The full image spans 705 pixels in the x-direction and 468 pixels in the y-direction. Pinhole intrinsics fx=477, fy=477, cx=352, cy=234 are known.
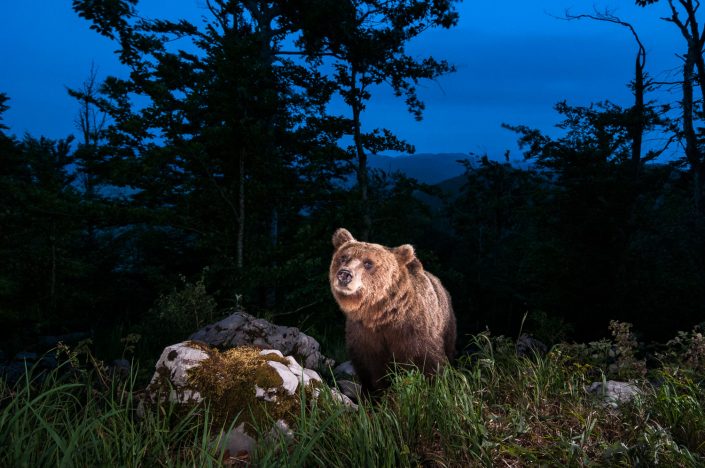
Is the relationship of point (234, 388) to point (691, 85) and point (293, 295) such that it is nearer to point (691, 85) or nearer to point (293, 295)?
point (293, 295)

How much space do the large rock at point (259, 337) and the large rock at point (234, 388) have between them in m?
1.57

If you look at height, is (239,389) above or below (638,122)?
below

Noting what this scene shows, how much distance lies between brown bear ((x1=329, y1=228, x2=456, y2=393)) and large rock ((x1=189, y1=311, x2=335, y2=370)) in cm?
110

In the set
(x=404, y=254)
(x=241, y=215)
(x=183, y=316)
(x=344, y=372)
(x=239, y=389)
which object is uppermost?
(x=241, y=215)

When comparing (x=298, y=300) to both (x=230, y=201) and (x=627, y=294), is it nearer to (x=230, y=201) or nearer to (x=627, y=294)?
(x=230, y=201)

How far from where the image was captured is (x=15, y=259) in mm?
8078

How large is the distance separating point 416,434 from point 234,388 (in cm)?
128

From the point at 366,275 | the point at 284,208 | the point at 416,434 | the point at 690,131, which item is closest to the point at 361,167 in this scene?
the point at 284,208

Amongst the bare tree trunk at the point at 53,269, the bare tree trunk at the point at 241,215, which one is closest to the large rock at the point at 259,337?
the bare tree trunk at the point at 241,215

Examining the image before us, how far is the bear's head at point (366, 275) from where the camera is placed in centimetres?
402

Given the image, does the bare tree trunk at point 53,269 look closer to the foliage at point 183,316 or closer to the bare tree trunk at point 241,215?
the foliage at point 183,316

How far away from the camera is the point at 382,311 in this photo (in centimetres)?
418

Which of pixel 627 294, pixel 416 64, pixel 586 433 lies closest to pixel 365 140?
pixel 416 64

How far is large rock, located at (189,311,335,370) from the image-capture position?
16.9 feet
